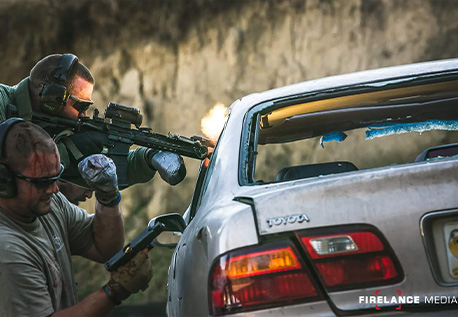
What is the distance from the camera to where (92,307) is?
317 centimetres

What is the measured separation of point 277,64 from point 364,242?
10135 millimetres

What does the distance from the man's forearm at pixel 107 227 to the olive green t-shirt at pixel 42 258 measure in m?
0.04

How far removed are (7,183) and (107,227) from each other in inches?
28.5

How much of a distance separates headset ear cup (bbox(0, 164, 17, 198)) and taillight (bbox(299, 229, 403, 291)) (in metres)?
1.63

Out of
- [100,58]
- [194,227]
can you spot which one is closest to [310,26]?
[100,58]

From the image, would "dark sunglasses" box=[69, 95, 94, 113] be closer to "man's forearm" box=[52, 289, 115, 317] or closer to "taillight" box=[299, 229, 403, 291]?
"man's forearm" box=[52, 289, 115, 317]

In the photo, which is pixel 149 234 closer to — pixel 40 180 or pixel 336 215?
pixel 40 180

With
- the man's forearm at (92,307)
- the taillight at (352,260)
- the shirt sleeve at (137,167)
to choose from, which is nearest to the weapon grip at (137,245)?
the man's forearm at (92,307)

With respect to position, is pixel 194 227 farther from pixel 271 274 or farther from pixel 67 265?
pixel 67 265

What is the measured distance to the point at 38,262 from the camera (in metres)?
3.27

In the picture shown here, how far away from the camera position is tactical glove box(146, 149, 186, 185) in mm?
5324

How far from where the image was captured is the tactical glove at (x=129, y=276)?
3186 mm

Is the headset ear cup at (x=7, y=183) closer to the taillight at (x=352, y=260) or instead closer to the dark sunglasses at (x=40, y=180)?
the dark sunglasses at (x=40, y=180)

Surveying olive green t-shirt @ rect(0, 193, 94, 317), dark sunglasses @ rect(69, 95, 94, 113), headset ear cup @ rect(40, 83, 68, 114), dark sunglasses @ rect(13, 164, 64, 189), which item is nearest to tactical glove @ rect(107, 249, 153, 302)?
olive green t-shirt @ rect(0, 193, 94, 317)
